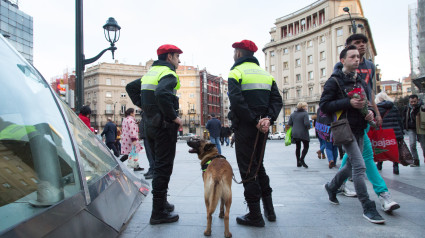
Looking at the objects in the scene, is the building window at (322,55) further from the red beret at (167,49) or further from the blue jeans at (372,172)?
the red beret at (167,49)

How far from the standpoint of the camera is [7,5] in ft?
148

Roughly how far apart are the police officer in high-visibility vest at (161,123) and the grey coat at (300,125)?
5.33m

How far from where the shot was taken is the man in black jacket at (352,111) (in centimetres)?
320

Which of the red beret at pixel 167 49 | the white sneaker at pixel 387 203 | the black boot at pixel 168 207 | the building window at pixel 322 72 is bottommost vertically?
the black boot at pixel 168 207

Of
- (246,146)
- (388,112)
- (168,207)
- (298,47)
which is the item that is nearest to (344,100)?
(246,146)

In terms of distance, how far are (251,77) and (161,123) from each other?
1.11 m

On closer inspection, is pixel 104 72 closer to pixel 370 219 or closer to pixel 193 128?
pixel 193 128

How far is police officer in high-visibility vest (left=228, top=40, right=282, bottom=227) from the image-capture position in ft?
10.1

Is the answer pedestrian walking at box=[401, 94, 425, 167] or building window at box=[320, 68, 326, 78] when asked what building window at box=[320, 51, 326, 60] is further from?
pedestrian walking at box=[401, 94, 425, 167]

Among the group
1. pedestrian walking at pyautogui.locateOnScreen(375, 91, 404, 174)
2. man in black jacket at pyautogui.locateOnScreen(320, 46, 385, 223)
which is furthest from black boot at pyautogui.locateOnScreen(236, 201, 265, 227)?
pedestrian walking at pyautogui.locateOnScreen(375, 91, 404, 174)

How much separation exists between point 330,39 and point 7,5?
178 ft

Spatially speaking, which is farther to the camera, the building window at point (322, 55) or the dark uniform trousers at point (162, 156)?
the building window at point (322, 55)

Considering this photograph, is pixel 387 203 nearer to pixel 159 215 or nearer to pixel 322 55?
pixel 159 215

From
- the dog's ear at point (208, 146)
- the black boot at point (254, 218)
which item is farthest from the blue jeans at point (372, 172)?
the dog's ear at point (208, 146)
